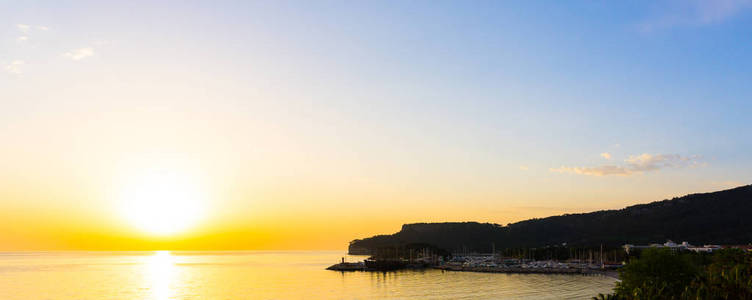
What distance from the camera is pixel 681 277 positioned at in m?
81.3

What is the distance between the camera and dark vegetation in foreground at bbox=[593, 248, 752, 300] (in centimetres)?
4656

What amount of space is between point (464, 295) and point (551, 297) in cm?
1788

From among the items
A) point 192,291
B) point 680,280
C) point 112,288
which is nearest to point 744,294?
point 680,280

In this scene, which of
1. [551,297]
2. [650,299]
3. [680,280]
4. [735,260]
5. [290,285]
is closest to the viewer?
[650,299]

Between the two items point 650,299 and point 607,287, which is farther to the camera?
point 607,287

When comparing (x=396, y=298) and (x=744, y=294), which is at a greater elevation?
(x=744, y=294)

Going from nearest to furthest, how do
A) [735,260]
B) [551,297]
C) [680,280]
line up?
[680,280], [735,260], [551,297]

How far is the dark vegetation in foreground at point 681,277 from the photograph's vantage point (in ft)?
153

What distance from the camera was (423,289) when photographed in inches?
5630

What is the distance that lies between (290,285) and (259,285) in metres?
9.78

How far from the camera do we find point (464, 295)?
124938 millimetres

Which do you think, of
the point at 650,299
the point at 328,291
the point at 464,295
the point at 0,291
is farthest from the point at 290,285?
the point at 650,299

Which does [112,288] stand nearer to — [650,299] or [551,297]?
[551,297]

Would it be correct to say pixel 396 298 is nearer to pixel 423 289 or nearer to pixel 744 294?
pixel 423 289
